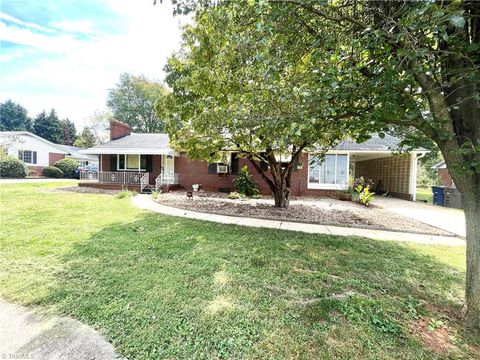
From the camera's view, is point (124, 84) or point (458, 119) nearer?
point (458, 119)

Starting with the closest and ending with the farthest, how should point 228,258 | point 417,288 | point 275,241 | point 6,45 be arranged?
1. point 417,288
2. point 228,258
3. point 275,241
4. point 6,45

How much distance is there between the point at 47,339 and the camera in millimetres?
2434

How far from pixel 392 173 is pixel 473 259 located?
16.0 meters

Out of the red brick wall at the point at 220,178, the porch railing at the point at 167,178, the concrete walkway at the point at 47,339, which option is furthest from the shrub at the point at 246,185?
the concrete walkway at the point at 47,339

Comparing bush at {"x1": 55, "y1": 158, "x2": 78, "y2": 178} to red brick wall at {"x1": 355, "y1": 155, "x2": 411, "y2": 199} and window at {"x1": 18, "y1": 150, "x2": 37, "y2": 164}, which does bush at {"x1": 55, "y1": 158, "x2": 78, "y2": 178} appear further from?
red brick wall at {"x1": 355, "y1": 155, "x2": 411, "y2": 199}

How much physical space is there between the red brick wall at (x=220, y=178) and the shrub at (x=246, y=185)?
117 centimetres

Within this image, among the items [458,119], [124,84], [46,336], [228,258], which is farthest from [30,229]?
[124,84]

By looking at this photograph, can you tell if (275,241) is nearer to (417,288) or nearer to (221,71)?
(417,288)

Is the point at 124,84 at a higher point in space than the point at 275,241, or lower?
higher

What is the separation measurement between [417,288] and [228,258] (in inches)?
117

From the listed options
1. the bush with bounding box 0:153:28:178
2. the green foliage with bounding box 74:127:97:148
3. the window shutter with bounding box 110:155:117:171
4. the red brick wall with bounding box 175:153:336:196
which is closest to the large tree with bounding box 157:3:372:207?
the red brick wall with bounding box 175:153:336:196

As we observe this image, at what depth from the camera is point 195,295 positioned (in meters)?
3.15

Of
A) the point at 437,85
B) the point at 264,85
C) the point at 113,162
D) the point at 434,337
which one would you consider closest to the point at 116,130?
the point at 113,162

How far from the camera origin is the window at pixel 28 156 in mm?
24928
